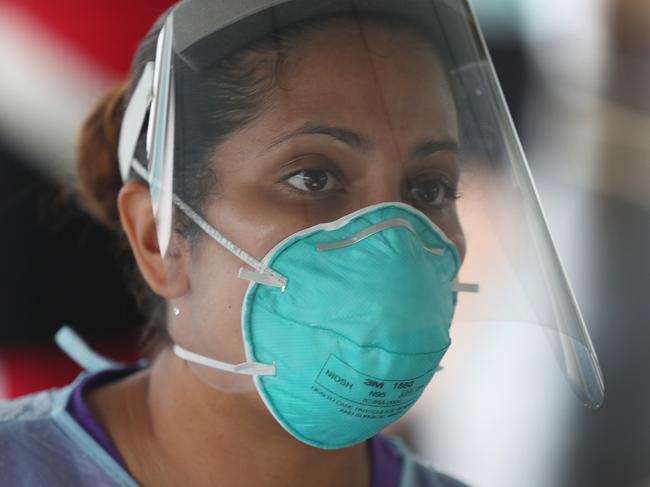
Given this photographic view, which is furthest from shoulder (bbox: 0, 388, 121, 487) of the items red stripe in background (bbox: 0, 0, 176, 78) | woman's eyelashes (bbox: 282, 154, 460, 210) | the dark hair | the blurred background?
red stripe in background (bbox: 0, 0, 176, 78)

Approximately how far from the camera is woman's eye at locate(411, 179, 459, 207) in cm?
121

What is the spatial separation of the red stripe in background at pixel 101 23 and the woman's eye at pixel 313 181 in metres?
1.08

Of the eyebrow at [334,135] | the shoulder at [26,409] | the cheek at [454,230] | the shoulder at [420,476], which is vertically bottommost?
the shoulder at [420,476]

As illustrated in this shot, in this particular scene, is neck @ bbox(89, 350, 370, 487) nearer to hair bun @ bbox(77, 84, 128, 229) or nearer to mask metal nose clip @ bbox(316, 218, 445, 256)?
mask metal nose clip @ bbox(316, 218, 445, 256)

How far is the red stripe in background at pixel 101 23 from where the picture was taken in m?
2.11

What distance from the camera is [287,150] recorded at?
46.0 inches

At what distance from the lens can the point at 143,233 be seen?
4.30 feet

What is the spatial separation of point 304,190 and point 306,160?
39 millimetres

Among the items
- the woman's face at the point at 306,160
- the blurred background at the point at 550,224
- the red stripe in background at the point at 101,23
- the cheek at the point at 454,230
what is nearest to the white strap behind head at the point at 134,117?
the woman's face at the point at 306,160

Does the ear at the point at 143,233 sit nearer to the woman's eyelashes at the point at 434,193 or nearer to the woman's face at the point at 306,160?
the woman's face at the point at 306,160

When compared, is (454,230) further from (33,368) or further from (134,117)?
(33,368)

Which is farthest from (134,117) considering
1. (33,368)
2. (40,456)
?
(33,368)

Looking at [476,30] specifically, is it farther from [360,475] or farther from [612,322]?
[612,322]

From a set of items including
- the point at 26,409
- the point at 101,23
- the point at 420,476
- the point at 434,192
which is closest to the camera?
the point at 434,192
